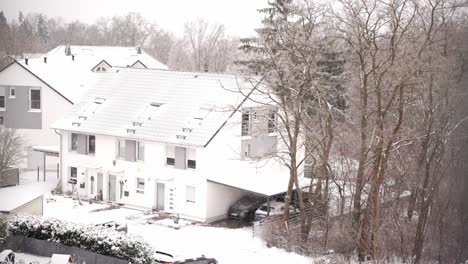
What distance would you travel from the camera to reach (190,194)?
952 cm

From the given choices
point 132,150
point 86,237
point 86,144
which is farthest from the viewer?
point 86,144

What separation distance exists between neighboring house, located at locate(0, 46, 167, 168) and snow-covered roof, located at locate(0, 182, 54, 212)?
60 centimetres

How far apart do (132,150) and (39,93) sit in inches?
64.6

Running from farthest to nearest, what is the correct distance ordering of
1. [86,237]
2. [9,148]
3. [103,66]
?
[103,66] < [9,148] < [86,237]

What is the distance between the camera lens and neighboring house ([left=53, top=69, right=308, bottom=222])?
9.41 meters

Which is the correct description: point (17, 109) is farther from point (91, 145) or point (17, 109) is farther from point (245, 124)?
point (245, 124)

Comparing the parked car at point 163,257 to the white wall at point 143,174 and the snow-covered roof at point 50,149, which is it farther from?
the snow-covered roof at point 50,149

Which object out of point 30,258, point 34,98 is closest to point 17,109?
point 34,98

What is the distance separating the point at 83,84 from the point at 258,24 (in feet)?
12.4

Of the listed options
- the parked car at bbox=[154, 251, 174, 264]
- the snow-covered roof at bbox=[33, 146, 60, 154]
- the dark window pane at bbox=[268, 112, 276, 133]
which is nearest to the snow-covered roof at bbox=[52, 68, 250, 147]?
the snow-covered roof at bbox=[33, 146, 60, 154]

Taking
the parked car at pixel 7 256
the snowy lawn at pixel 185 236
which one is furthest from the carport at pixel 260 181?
the parked car at pixel 7 256

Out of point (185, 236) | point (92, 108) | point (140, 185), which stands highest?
point (92, 108)

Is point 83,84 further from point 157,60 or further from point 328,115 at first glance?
point 157,60

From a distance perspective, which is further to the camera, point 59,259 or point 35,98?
point 35,98
